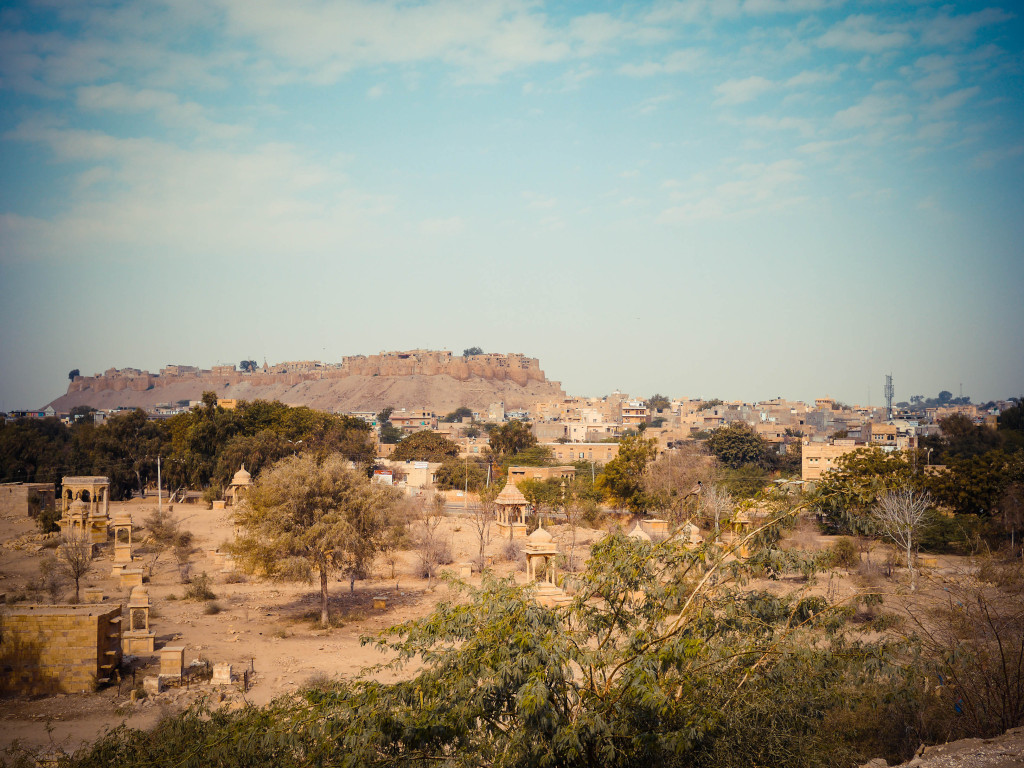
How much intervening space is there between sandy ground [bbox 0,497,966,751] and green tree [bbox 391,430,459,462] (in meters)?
21.5

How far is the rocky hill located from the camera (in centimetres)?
14588

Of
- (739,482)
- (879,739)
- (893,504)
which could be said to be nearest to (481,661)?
(879,739)

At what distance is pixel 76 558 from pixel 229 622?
4.05 m

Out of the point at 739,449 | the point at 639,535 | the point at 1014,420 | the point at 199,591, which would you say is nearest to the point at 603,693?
the point at 639,535

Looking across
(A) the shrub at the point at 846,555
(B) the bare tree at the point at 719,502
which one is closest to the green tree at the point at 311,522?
(B) the bare tree at the point at 719,502

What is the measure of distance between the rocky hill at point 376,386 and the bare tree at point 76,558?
361ft

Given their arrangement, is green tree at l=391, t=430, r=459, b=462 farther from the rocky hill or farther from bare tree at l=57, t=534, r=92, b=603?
the rocky hill

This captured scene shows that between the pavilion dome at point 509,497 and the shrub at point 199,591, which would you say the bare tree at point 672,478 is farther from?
the shrub at point 199,591

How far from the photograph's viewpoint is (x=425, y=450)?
49.7 metres

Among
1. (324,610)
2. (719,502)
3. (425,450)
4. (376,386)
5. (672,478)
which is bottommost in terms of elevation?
(324,610)

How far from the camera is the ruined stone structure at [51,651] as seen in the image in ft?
Answer: 37.6

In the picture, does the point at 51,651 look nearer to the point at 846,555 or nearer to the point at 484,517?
the point at 484,517

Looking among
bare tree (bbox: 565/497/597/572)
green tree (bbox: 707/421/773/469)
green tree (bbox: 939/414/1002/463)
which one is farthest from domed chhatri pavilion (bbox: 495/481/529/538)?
A: green tree (bbox: 939/414/1002/463)

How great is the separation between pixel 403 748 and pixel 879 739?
5.74 metres
